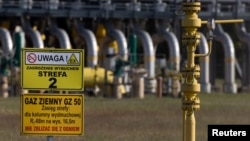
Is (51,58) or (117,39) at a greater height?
(117,39)

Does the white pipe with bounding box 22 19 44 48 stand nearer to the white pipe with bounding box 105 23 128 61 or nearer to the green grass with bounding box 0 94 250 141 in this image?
the white pipe with bounding box 105 23 128 61

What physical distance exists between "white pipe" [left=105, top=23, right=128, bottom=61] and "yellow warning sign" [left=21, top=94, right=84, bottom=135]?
38.7m

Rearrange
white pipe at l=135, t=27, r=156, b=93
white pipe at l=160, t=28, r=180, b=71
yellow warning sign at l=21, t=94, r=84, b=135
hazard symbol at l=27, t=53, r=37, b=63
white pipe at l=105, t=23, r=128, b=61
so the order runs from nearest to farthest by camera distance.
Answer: hazard symbol at l=27, t=53, r=37, b=63 → yellow warning sign at l=21, t=94, r=84, b=135 → white pipe at l=135, t=27, r=156, b=93 → white pipe at l=105, t=23, r=128, b=61 → white pipe at l=160, t=28, r=180, b=71

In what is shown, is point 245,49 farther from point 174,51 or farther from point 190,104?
point 190,104

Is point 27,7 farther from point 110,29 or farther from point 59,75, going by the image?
point 59,75

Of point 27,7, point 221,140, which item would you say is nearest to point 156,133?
point 221,140

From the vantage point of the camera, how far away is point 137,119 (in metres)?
33.1

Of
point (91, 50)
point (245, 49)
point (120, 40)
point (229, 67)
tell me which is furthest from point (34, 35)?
point (245, 49)

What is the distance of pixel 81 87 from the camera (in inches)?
649

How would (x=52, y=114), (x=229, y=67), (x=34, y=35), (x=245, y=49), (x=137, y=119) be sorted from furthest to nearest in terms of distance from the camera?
(x=245, y=49), (x=229, y=67), (x=34, y=35), (x=137, y=119), (x=52, y=114)

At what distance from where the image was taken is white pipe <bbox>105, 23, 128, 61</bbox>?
2223 inches

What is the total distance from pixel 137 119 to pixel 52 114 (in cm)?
1655

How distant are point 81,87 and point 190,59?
1.63 meters

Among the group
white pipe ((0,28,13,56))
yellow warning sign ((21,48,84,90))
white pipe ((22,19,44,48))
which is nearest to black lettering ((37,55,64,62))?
yellow warning sign ((21,48,84,90))
